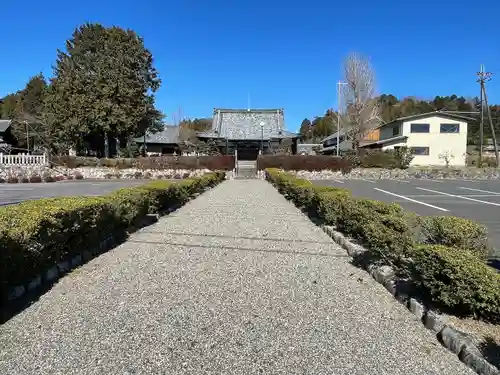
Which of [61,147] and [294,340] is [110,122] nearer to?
[61,147]

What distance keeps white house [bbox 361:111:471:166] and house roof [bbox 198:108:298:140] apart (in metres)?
11.4

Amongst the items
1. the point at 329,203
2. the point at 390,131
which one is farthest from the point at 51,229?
the point at 390,131

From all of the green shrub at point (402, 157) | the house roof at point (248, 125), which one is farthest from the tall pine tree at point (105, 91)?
the green shrub at point (402, 157)

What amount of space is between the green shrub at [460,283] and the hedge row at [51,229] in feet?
12.6

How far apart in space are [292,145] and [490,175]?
1576cm

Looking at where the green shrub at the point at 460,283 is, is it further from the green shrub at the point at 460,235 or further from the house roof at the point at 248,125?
the house roof at the point at 248,125

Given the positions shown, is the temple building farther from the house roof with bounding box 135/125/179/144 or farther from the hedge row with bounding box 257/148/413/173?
the house roof with bounding box 135/125/179/144

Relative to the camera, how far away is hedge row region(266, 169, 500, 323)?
323cm

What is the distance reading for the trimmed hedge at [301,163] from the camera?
101ft

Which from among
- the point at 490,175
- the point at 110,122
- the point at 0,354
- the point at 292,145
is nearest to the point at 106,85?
the point at 110,122

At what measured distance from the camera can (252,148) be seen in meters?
36.4

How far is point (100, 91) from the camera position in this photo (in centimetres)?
3294

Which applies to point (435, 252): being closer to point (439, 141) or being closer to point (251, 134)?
point (251, 134)

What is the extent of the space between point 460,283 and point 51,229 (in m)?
4.23
